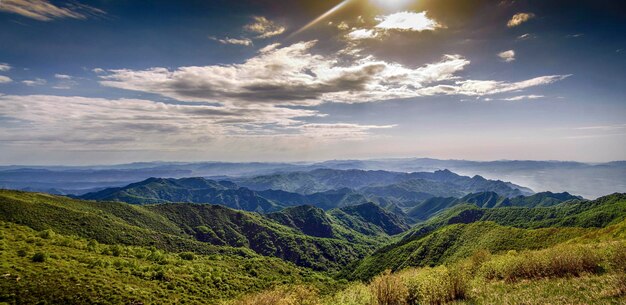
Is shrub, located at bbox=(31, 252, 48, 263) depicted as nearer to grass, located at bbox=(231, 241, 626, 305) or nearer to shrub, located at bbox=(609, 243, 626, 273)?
grass, located at bbox=(231, 241, 626, 305)

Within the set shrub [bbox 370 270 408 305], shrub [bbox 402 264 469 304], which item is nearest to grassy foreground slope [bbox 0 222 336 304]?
shrub [bbox 370 270 408 305]

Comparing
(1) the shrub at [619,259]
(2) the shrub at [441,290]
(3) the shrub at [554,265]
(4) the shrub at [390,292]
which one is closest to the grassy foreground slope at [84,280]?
(4) the shrub at [390,292]

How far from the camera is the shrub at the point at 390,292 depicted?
92.4ft

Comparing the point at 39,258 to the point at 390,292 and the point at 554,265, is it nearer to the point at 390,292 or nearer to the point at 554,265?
the point at 390,292

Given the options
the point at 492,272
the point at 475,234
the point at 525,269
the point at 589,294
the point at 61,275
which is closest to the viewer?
the point at 589,294

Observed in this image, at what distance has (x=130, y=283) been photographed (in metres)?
51.6

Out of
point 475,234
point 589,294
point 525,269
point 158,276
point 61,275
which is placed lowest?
point 475,234

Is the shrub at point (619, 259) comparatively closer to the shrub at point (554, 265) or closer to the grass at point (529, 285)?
A: the grass at point (529, 285)

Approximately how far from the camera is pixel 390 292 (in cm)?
2867

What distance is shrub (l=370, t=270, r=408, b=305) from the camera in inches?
1109

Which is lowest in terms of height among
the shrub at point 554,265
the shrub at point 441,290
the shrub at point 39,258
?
the shrub at point 39,258

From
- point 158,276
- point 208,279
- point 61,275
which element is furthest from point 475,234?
point 61,275

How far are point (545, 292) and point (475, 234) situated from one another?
7112 inches

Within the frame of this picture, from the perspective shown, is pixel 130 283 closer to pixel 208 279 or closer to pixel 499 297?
pixel 208 279
